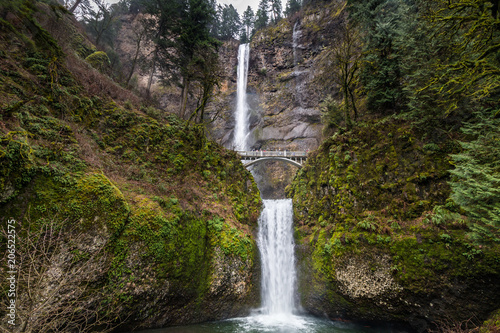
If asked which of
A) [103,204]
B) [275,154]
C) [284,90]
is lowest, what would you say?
[103,204]

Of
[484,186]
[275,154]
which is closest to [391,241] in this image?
[484,186]

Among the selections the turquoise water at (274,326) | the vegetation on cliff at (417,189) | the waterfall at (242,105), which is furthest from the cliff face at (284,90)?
the turquoise water at (274,326)

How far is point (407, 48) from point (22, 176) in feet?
60.2

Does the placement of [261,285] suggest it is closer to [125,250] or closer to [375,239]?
[375,239]

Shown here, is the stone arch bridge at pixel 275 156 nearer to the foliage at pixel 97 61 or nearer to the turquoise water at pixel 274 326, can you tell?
the foliage at pixel 97 61

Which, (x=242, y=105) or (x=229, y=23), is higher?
(x=229, y=23)

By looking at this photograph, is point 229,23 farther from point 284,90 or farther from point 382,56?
point 382,56

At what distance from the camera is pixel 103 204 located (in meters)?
6.88

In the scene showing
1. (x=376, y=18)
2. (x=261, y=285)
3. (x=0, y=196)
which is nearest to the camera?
(x=0, y=196)

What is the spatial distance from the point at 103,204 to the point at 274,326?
9236 mm

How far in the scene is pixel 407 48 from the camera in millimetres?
12109

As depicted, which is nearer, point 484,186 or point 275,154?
point 484,186

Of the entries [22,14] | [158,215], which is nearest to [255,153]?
[158,215]

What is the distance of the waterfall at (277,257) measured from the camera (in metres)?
11.6
